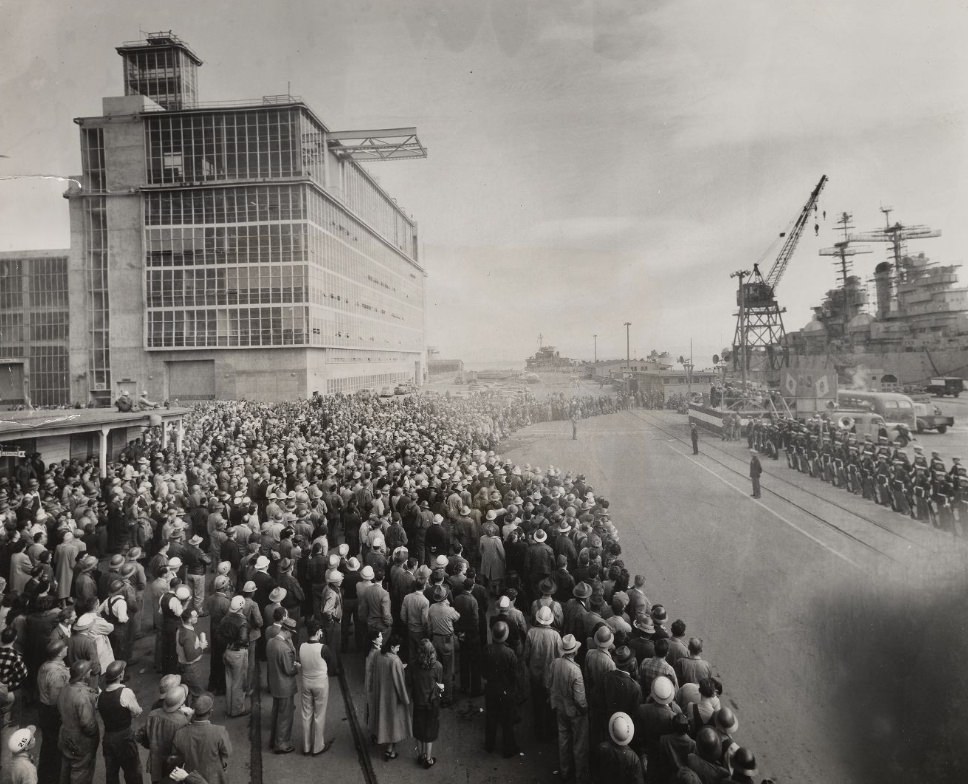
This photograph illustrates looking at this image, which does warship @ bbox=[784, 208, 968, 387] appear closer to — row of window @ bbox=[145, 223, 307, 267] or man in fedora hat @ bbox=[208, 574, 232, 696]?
man in fedora hat @ bbox=[208, 574, 232, 696]

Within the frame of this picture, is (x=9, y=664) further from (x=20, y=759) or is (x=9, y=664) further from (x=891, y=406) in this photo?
(x=891, y=406)

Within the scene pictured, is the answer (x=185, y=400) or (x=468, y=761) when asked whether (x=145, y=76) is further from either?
(x=468, y=761)

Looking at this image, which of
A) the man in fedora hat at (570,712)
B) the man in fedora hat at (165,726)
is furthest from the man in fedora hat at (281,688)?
the man in fedora hat at (570,712)

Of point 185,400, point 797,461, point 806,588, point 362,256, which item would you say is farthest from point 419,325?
point 806,588

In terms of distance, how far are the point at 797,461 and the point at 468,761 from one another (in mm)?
18763

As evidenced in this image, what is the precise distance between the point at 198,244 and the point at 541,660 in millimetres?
44437

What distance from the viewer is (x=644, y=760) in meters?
5.52

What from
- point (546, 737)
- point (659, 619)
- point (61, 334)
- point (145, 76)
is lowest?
point (546, 737)

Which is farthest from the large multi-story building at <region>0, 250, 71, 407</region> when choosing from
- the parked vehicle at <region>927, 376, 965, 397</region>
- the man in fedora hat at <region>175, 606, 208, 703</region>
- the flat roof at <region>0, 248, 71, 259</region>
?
the parked vehicle at <region>927, 376, 965, 397</region>

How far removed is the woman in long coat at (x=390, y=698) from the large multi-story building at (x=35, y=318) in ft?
180

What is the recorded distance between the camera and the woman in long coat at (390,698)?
5906 mm

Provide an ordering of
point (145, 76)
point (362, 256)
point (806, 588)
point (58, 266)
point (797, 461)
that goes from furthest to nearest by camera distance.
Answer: point (362, 256) < point (58, 266) < point (145, 76) < point (797, 461) < point (806, 588)

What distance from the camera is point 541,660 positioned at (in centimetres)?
620

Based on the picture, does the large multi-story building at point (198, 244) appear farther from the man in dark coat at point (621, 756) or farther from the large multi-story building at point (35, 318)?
the man in dark coat at point (621, 756)
